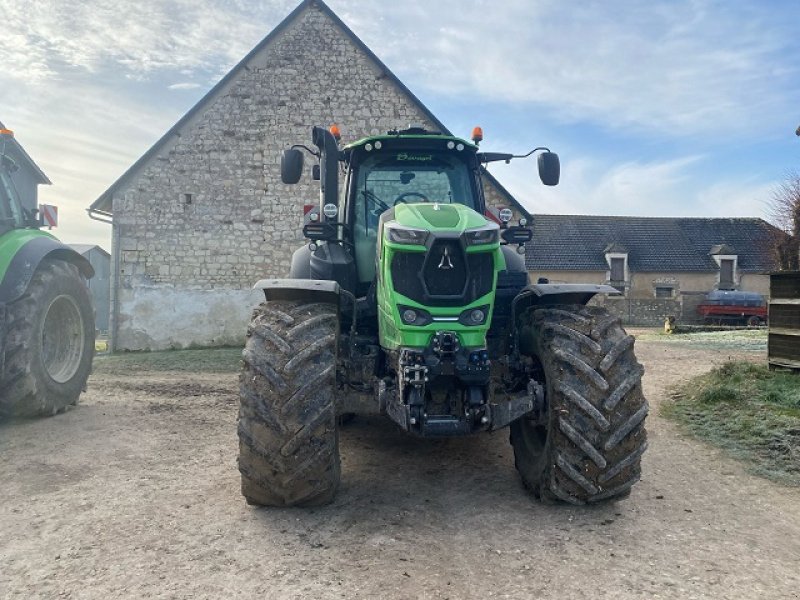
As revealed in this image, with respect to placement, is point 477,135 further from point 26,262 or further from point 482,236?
point 26,262

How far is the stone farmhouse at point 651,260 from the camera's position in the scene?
108 ft

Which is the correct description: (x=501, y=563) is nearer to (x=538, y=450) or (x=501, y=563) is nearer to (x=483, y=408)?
(x=483, y=408)

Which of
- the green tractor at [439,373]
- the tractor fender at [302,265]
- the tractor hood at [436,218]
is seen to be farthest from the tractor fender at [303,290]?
the tractor fender at [302,265]

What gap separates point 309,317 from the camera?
3.74m

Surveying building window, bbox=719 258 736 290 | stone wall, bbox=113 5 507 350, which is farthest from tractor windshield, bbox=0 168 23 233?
building window, bbox=719 258 736 290

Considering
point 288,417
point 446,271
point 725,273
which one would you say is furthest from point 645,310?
point 288,417

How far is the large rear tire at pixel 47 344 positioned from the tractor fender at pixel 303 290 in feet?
10.3

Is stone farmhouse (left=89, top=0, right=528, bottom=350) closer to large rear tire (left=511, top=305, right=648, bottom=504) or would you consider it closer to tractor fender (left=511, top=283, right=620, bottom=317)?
tractor fender (left=511, top=283, right=620, bottom=317)

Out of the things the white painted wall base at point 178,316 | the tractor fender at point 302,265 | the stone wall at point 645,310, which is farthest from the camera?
the stone wall at point 645,310

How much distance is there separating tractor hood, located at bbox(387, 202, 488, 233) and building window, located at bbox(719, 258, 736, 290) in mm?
34509

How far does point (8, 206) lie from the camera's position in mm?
6496

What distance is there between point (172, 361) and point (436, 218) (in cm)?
983

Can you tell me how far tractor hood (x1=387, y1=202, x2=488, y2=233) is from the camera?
12.0 feet

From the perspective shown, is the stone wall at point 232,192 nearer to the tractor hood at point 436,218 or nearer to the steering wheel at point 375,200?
the steering wheel at point 375,200
